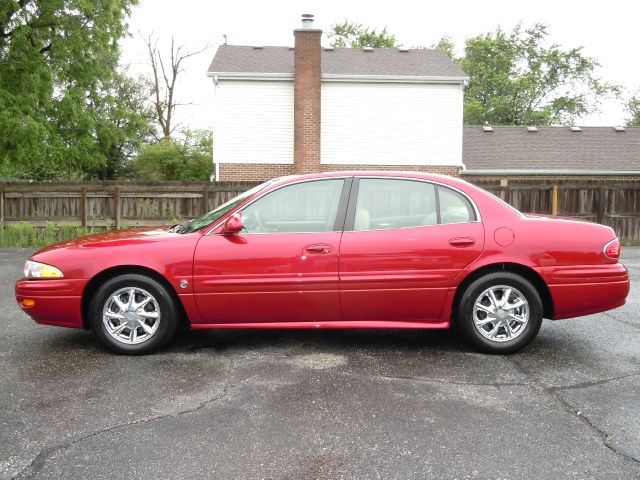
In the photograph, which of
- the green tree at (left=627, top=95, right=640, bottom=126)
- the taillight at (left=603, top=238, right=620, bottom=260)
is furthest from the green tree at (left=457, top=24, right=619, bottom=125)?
the taillight at (left=603, top=238, right=620, bottom=260)

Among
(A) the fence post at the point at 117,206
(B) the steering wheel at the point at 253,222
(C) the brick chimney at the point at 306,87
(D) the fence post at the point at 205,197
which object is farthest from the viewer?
(C) the brick chimney at the point at 306,87

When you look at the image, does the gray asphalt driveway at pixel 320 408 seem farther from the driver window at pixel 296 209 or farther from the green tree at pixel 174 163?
the green tree at pixel 174 163

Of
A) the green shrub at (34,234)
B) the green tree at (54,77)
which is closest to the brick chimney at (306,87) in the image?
the green tree at (54,77)

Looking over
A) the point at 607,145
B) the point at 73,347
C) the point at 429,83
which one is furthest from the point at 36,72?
the point at 607,145

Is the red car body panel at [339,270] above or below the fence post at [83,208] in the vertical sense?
below

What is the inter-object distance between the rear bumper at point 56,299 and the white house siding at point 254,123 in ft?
48.0

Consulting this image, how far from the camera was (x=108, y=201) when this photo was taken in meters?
14.0

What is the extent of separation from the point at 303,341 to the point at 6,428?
8.17ft

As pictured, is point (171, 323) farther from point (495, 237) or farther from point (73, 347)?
point (495, 237)

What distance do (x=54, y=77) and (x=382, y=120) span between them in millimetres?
10469

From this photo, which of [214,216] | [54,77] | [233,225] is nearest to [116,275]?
[214,216]

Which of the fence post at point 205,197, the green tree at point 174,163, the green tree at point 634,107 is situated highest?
the green tree at point 634,107

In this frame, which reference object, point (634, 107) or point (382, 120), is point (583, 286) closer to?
point (382, 120)

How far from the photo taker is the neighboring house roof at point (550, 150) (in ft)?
67.6
